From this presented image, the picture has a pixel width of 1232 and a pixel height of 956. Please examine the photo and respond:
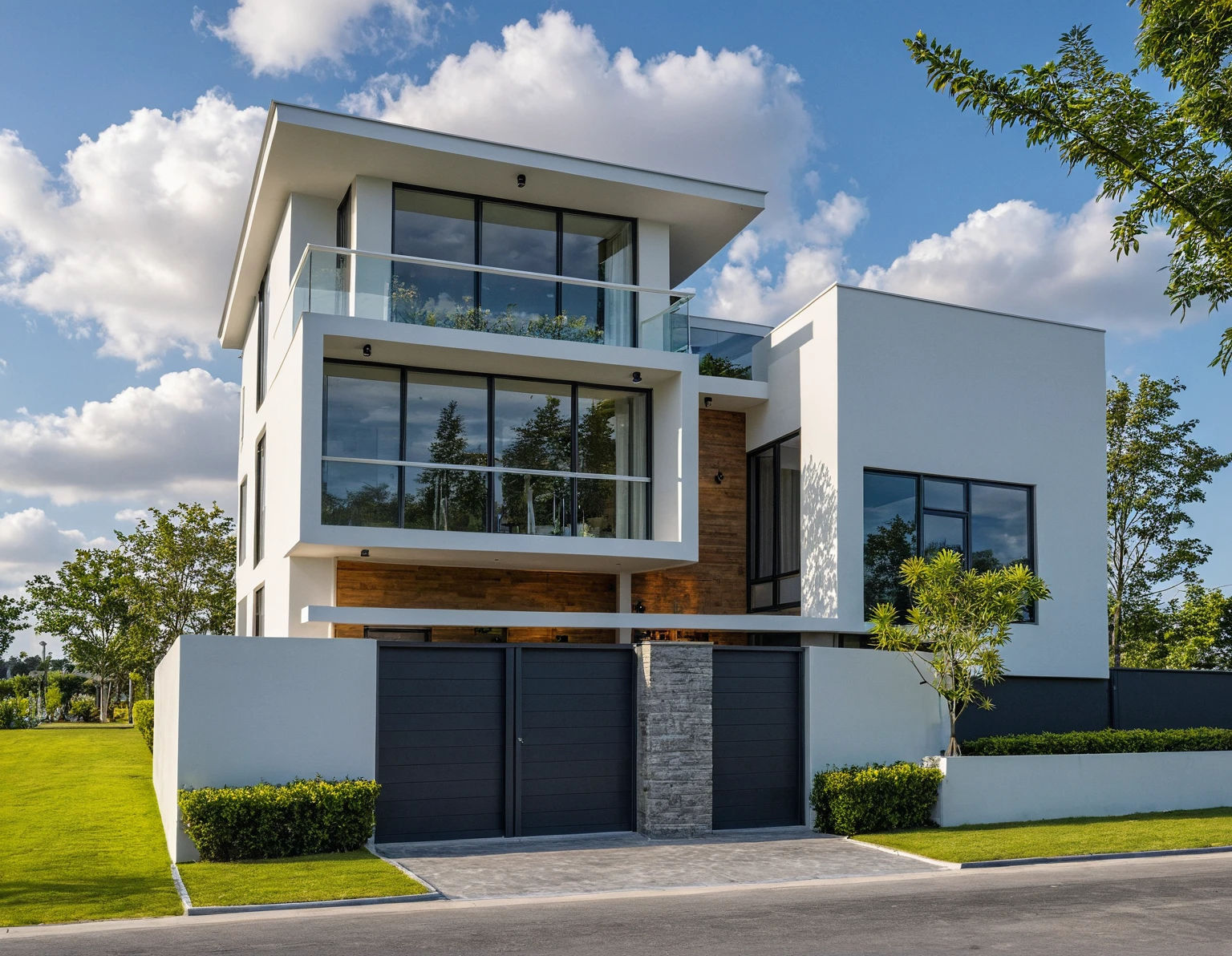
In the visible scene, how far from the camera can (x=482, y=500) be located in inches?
667

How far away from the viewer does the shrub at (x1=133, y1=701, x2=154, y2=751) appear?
25.9 meters

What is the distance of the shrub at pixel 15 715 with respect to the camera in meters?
33.8

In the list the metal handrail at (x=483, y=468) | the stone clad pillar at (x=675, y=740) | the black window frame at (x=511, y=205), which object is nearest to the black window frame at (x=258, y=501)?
the metal handrail at (x=483, y=468)

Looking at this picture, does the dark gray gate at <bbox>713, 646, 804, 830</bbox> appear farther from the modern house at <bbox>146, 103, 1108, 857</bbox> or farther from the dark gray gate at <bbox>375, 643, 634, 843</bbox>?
the dark gray gate at <bbox>375, 643, 634, 843</bbox>

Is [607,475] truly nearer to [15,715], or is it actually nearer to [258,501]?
[258,501]

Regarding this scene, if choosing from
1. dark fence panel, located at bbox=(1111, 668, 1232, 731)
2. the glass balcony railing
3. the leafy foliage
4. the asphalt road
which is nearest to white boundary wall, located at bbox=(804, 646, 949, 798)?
the asphalt road

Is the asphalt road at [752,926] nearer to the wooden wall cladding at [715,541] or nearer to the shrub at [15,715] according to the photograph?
the wooden wall cladding at [715,541]

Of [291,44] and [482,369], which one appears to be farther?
[482,369]

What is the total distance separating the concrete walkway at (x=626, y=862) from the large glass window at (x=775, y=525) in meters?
5.37

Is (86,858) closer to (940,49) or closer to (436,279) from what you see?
(436,279)

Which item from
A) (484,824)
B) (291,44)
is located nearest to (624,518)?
(484,824)

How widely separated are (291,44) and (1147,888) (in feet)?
47.9

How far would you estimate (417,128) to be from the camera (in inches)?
661

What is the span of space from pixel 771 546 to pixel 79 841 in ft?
37.3
